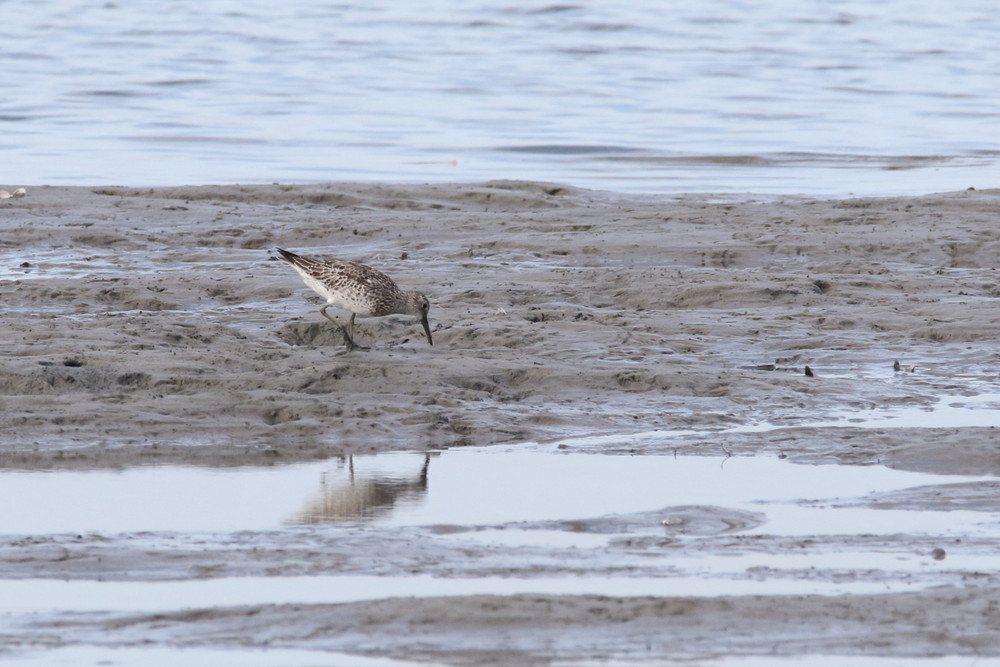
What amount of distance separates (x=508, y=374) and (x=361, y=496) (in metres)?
2.24

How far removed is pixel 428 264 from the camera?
43.2 ft

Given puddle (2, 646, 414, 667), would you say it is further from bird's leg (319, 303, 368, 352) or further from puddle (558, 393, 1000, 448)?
bird's leg (319, 303, 368, 352)

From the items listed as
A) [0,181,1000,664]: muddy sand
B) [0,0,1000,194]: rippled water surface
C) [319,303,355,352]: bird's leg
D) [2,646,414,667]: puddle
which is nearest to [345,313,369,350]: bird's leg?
[319,303,355,352]: bird's leg

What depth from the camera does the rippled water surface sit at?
1962 centimetres

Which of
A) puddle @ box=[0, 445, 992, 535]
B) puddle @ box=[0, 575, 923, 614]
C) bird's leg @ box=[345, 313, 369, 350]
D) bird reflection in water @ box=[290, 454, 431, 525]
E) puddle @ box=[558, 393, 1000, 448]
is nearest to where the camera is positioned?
puddle @ box=[0, 575, 923, 614]

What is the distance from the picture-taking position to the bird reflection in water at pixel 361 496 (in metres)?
7.20

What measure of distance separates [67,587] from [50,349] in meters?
3.83

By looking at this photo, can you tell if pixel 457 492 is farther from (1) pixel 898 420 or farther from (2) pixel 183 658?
(1) pixel 898 420

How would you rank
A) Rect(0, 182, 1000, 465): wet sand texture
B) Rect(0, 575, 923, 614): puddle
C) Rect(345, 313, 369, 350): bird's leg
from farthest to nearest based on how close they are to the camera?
Rect(345, 313, 369, 350): bird's leg < Rect(0, 182, 1000, 465): wet sand texture < Rect(0, 575, 923, 614): puddle

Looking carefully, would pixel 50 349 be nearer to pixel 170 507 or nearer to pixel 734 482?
pixel 170 507

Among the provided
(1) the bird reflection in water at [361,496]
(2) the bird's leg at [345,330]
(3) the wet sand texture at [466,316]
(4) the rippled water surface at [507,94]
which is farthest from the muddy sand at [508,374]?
(4) the rippled water surface at [507,94]

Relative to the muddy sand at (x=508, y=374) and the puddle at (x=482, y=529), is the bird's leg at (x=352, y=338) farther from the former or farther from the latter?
the puddle at (x=482, y=529)

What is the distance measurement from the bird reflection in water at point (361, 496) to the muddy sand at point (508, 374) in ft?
1.00

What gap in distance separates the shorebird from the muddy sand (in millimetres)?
314
